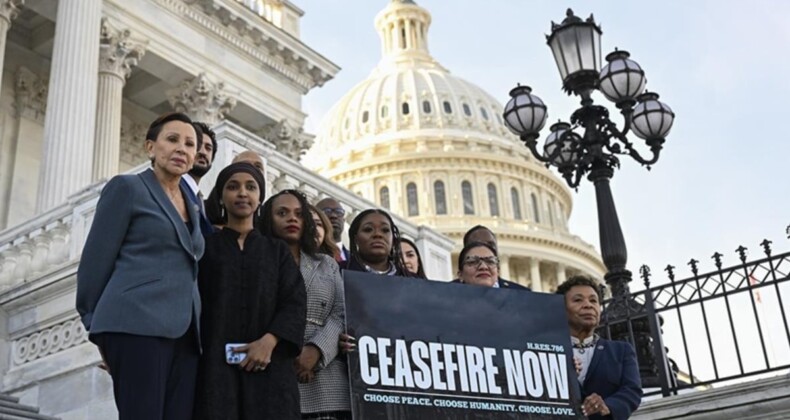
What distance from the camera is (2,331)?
10.4 m

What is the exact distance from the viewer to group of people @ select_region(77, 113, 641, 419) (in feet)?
12.3

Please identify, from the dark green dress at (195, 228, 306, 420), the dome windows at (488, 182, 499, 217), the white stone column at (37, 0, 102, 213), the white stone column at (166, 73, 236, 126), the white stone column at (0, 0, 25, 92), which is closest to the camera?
the dark green dress at (195, 228, 306, 420)

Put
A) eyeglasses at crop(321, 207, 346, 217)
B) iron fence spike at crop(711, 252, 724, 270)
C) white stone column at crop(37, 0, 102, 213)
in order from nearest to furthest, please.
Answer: eyeglasses at crop(321, 207, 346, 217) → iron fence spike at crop(711, 252, 724, 270) → white stone column at crop(37, 0, 102, 213)

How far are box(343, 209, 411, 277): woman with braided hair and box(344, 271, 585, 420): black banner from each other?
82 cm

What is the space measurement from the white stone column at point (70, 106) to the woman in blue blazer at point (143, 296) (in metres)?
10.2

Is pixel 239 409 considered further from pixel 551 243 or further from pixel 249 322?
pixel 551 243

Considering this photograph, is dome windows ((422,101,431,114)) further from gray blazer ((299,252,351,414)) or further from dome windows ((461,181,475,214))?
gray blazer ((299,252,351,414))

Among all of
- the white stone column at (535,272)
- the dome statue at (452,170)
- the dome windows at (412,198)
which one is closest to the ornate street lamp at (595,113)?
the dome statue at (452,170)

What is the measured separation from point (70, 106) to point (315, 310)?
11.7 m

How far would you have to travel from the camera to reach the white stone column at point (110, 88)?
57.5ft

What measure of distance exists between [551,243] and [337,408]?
267 feet

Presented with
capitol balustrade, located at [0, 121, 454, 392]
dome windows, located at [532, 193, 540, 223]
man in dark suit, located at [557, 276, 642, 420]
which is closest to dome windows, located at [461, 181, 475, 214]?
dome windows, located at [532, 193, 540, 223]

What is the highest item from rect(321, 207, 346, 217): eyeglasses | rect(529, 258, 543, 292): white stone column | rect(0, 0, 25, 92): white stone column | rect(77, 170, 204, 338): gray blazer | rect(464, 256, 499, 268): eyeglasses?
rect(529, 258, 543, 292): white stone column

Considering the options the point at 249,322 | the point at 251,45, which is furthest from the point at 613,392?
the point at 251,45
